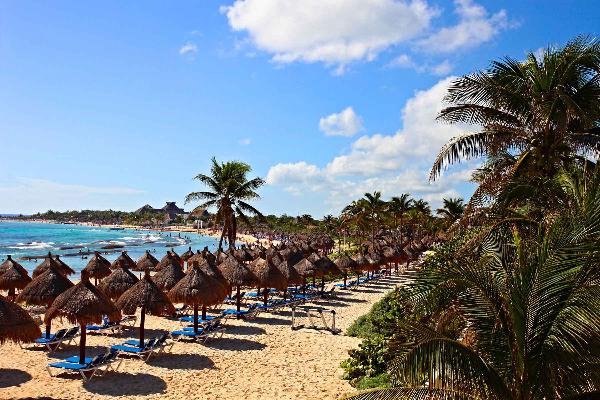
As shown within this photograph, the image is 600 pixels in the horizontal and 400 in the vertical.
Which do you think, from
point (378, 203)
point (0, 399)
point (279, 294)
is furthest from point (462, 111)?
point (378, 203)

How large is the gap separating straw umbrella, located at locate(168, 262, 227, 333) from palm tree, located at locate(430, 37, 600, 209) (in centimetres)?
861

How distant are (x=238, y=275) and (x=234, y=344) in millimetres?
5261

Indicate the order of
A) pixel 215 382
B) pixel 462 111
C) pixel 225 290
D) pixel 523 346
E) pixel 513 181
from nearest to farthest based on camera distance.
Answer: pixel 523 346 → pixel 513 181 → pixel 462 111 → pixel 215 382 → pixel 225 290

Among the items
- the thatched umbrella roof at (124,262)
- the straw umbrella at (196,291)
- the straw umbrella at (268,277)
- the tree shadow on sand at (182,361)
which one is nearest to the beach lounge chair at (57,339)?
the tree shadow on sand at (182,361)

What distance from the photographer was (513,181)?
8430 millimetres

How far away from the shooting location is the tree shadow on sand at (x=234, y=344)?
14.8 meters

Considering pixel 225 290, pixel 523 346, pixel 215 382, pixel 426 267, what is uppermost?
pixel 426 267

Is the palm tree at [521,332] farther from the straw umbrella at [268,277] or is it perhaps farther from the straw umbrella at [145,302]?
the straw umbrella at [268,277]

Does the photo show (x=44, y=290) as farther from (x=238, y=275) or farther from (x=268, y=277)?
(x=268, y=277)

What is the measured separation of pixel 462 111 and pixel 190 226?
152586mm

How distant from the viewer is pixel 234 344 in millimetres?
15273

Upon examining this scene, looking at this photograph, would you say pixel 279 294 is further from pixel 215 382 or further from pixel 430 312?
pixel 430 312

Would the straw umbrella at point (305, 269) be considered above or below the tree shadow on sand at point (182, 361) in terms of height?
above

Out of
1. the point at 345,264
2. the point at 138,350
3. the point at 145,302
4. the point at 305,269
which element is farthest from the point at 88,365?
the point at 345,264
